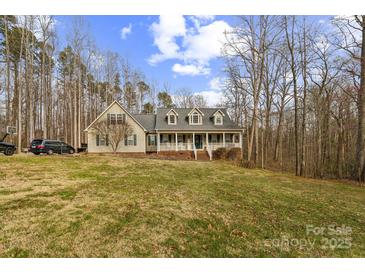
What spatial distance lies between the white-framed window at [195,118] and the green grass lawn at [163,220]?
A: 54.0 feet

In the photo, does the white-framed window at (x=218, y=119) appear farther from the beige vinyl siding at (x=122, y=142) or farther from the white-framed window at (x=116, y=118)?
the white-framed window at (x=116, y=118)

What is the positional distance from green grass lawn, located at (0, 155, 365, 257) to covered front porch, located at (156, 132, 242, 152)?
14744 mm

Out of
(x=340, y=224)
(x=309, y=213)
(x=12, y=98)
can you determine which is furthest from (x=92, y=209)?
(x=12, y=98)

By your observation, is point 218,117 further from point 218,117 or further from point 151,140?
point 151,140

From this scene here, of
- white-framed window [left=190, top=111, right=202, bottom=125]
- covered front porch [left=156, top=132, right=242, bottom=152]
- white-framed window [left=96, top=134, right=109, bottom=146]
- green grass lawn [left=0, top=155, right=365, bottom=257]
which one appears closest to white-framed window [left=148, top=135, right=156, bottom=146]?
covered front porch [left=156, top=132, right=242, bottom=152]

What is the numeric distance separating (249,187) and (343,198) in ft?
11.8

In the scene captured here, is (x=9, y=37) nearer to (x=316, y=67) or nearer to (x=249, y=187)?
(x=249, y=187)

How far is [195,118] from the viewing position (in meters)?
24.4

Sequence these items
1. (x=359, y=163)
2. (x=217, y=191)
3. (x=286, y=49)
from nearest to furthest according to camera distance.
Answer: (x=217, y=191) < (x=359, y=163) < (x=286, y=49)

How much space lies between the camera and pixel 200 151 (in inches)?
907

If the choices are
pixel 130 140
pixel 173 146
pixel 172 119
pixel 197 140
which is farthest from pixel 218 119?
pixel 130 140

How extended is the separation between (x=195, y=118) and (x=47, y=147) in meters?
15.2

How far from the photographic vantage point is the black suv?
1761 cm

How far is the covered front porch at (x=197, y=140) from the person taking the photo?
75.3ft
